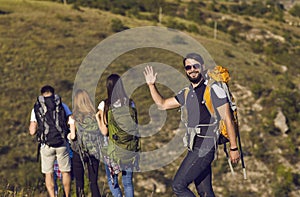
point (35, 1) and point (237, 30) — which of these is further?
point (237, 30)

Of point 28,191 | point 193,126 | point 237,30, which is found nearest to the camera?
point 193,126

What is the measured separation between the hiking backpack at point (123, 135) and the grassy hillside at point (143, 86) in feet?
13.3

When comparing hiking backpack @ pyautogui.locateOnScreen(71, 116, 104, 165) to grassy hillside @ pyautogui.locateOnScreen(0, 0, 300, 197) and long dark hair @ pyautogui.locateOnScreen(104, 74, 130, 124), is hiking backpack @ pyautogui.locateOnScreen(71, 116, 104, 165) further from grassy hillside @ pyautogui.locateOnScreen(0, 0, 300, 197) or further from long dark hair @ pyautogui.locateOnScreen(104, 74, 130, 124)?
grassy hillside @ pyautogui.locateOnScreen(0, 0, 300, 197)

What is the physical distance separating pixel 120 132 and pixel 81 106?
87 centimetres

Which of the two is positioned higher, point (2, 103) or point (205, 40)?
point (205, 40)

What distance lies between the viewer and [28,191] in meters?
6.68

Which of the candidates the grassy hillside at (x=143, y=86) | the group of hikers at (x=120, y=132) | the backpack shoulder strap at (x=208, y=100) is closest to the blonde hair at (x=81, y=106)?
the group of hikers at (x=120, y=132)

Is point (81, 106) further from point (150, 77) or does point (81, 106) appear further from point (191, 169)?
point (191, 169)

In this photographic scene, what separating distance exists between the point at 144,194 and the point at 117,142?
12.6 m

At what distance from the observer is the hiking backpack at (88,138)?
288 inches

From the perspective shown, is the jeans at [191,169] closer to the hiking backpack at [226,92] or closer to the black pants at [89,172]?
the hiking backpack at [226,92]

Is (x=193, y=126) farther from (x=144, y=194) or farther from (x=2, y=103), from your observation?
(x=2, y=103)

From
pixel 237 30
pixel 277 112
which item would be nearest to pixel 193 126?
pixel 277 112

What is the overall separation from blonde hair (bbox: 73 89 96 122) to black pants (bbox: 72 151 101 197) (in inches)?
25.9
